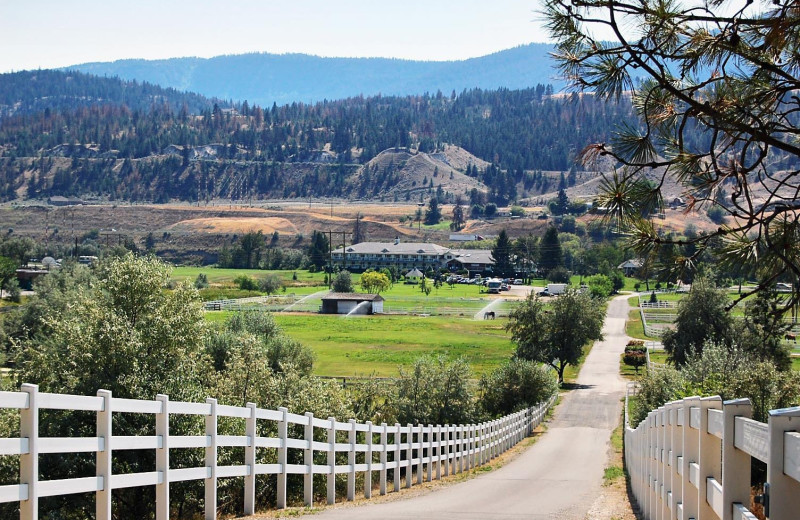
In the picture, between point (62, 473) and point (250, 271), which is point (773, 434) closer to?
point (62, 473)

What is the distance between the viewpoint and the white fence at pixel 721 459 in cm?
438

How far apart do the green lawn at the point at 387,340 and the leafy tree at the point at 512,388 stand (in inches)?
544

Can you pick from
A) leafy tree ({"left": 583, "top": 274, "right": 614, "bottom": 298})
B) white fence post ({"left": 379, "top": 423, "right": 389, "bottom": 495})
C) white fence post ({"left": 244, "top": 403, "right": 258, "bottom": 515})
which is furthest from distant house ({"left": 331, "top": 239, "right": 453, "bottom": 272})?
white fence post ({"left": 244, "top": 403, "right": 258, "bottom": 515})

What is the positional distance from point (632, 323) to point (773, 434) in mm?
→ 88094

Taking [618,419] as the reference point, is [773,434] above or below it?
above

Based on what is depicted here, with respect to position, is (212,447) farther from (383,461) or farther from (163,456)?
(383,461)

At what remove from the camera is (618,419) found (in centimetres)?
4416

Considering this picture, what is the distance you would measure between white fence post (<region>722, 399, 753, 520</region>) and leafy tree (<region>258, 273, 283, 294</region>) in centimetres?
11446

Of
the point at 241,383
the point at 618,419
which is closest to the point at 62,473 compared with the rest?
the point at 241,383

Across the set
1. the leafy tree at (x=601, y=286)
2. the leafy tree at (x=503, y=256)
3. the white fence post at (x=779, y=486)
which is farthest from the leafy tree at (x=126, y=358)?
the leafy tree at (x=503, y=256)

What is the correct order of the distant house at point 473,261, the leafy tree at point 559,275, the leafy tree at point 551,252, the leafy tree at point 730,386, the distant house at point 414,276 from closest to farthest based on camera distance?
the leafy tree at point 730,386 → the leafy tree at point 559,275 → the leafy tree at point 551,252 → the distant house at point 414,276 → the distant house at point 473,261

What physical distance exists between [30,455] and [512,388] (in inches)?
1399

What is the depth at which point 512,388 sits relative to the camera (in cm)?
4169

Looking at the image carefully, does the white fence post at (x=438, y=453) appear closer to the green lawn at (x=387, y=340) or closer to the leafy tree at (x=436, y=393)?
the leafy tree at (x=436, y=393)
